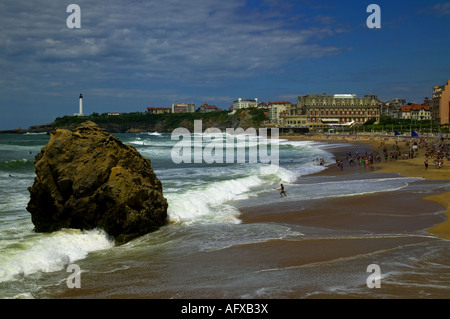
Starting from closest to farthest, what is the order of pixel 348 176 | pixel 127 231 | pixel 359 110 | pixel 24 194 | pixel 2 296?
pixel 2 296, pixel 127 231, pixel 24 194, pixel 348 176, pixel 359 110

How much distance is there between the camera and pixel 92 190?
12.2m

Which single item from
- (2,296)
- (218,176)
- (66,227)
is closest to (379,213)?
(66,227)

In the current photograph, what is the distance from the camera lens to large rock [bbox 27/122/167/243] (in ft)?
39.1

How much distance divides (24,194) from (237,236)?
1257 cm

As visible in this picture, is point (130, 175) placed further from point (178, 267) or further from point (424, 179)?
point (424, 179)

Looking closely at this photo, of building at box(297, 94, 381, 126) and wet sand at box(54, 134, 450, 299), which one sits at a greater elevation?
building at box(297, 94, 381, 126)

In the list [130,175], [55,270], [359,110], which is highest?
[359,110]

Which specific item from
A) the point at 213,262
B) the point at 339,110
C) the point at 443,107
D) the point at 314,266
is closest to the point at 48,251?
the point at 213,262

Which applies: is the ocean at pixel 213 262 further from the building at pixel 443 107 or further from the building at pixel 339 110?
the building at pixel 339 110

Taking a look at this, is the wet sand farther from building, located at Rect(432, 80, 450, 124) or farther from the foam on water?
building, located at Rect(432, 80, 450, 124)

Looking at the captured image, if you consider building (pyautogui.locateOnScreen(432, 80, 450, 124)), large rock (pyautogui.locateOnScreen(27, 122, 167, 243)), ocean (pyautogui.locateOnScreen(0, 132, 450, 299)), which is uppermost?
building (pyautogui.locateOnScreen(432, 80, 450, 124))

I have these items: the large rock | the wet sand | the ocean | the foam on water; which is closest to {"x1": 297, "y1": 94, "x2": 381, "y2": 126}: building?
the ocean

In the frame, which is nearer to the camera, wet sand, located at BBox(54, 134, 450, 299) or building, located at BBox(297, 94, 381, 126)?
wet sand, located at BBox(54, 134, 450, 299)

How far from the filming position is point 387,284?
782 cm
